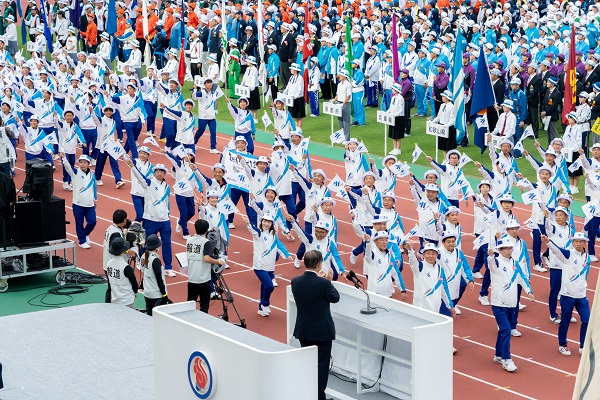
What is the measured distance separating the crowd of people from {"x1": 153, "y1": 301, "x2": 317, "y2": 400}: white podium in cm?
294

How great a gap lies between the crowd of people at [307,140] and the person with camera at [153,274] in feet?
0.07

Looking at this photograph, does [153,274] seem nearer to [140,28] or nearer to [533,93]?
[533,93]

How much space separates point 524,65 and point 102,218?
11.5 m

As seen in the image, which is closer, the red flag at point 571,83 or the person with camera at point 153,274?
the person with camera at point 153,274

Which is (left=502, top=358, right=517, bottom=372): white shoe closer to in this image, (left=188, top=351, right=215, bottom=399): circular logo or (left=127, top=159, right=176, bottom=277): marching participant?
(left=188, top=351, right=215, bottom=399): circular logo

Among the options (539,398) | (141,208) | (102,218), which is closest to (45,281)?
(141,208)

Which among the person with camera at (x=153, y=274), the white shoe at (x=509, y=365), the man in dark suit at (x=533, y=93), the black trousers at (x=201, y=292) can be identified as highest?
the man in dark suit at (x=533, y=93)

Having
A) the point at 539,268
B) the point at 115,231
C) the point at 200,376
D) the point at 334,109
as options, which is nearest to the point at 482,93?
the point at 334,109

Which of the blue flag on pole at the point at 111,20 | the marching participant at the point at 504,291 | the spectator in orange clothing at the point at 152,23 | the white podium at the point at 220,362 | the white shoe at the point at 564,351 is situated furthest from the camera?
the spectator in orange clothing at the point at 152,23

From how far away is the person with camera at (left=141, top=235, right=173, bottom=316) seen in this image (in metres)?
13.1

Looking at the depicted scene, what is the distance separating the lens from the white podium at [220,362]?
302 inches

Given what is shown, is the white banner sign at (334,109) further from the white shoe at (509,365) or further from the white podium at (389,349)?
the white podium at (389,349)

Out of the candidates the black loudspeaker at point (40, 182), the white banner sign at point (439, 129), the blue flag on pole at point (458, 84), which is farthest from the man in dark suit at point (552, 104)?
the black loudspeaker at point (40, 182)

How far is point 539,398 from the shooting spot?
12.1 meters
